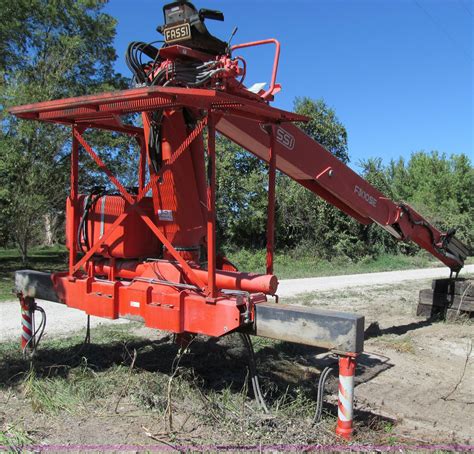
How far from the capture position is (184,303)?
174 inches

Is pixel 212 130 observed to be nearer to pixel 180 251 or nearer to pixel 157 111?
pixel 157 111

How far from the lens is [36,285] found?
575 centimetres

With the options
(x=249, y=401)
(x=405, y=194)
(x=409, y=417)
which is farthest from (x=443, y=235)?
(x=405, y=194)

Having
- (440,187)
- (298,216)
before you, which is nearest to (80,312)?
(298,216)

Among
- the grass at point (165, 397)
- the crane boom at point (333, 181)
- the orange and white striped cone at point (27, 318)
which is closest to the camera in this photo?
the grass at point (165, 397)

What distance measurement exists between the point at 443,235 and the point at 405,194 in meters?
37.1

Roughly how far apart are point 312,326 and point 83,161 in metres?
14.3

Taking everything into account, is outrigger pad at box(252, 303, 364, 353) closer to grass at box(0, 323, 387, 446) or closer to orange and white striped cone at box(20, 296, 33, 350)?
grass at box(0, 323, 387, 446)

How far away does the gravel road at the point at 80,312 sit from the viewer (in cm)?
834

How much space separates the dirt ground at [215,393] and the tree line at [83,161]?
875 cm

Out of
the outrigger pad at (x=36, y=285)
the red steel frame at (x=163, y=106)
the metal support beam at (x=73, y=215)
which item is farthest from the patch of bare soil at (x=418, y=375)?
the outrigger pad at (x=36, y=285)

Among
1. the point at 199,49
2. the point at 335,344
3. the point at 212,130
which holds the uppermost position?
the point at 199,49

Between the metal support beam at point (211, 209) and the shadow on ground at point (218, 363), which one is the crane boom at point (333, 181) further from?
the shadow on ground at point (218, 363)

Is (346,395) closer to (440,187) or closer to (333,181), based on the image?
(333,181)
